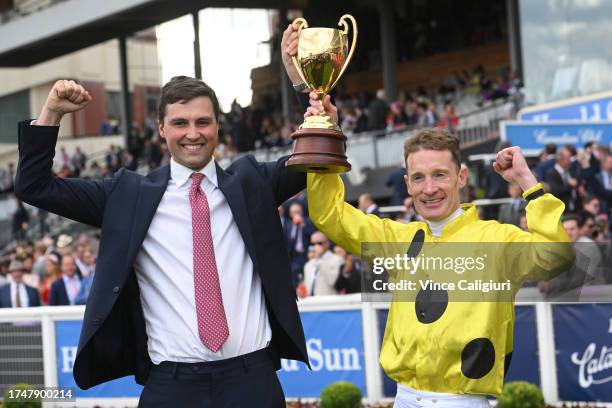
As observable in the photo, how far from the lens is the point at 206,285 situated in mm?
4121

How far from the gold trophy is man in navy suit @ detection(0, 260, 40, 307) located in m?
8.41

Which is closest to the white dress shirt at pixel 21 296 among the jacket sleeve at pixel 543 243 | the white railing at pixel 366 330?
the white railing at pixel 366 330

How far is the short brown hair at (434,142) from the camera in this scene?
405cm

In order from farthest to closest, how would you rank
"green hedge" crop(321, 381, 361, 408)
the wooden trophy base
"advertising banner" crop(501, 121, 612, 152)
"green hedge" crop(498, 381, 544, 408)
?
"advertising banner" crop(501, 121, 612, 152) < "green hedge" crop(321, 381, 361, 408) < "green hedge" crop(498, 381, 544, 408) < the wooden trophy base

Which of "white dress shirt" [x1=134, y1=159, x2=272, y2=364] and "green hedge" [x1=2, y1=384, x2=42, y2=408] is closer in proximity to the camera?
"white dress shirt" [x1=134, y1=159, x2=272, y2=364]

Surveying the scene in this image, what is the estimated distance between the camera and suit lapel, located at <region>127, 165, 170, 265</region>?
415 centimetres

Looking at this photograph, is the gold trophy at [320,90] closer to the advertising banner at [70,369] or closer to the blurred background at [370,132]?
the blurred background at [370,132]

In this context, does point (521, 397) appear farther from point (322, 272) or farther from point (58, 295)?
point (58, 295)

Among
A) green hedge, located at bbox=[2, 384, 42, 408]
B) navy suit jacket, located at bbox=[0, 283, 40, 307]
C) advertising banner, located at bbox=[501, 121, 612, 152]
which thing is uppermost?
advertising banner, located at bbox=[501, 121, 612, 152]

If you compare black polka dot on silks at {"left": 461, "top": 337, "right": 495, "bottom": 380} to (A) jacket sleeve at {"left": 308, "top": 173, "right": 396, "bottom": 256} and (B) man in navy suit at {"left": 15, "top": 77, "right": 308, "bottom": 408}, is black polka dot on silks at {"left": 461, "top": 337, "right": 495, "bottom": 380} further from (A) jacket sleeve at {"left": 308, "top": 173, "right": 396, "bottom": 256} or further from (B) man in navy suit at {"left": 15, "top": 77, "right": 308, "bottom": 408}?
(B) man in navy suit at {"left": 15, "top": 77, "right": 308, "bottom": 408}

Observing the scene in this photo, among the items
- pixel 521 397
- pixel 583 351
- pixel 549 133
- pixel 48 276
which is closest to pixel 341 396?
pixel 521 397

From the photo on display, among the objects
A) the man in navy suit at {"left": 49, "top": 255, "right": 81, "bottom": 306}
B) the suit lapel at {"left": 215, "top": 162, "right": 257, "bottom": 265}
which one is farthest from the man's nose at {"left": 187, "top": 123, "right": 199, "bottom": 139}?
the man in navy suit at {"left": 49, "top": 255, "right": 81, "bottom": 306}

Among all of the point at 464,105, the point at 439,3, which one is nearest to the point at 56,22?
Result: the point at 439,3

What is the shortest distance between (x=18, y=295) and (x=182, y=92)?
A: 8.45 m
